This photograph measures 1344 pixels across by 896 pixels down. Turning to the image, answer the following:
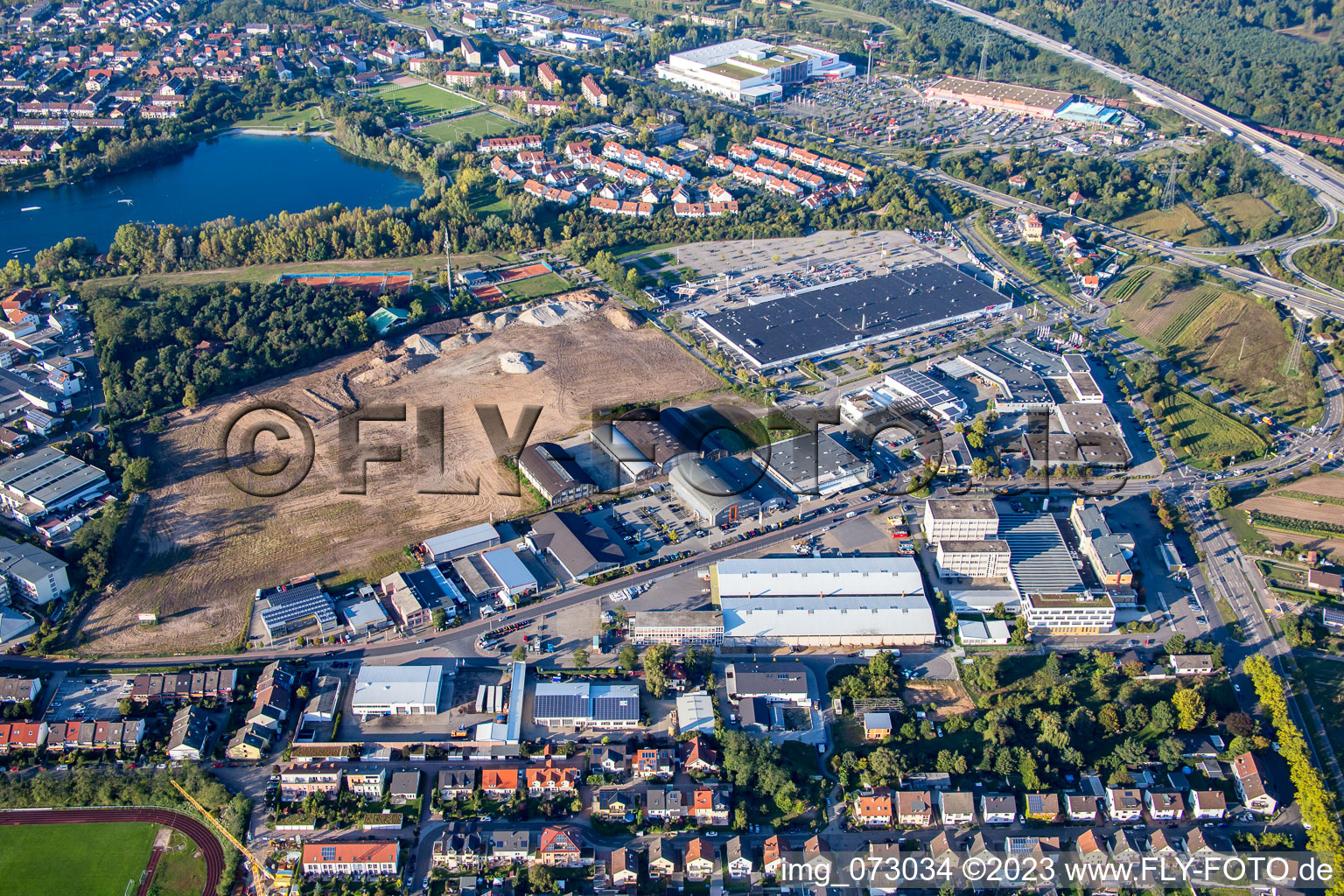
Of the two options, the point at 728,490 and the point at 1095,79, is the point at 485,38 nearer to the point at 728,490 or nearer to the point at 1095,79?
the point at 1095,79

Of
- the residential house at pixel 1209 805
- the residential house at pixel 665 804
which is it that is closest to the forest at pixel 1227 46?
Answer: the residential house at pixel 1209 805

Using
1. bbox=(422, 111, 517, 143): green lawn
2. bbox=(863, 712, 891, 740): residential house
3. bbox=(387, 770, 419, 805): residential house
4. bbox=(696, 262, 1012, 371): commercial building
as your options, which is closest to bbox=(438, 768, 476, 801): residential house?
bbox=(387, 770, 419, 805): residential house

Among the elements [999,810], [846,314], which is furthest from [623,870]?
[846,314]

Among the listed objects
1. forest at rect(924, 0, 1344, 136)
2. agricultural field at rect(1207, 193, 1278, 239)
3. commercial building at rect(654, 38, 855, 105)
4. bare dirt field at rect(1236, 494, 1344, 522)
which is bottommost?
bare dirt field at rect(1236, 494, 1344, 522)

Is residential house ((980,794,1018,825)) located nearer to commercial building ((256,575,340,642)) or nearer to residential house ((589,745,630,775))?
residential house ((589,745,630,775))

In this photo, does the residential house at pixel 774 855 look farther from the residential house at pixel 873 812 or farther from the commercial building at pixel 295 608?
the commercial building at pixel 295 608

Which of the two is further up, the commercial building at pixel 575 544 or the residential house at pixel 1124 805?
the residential house at pixel 1124 805
